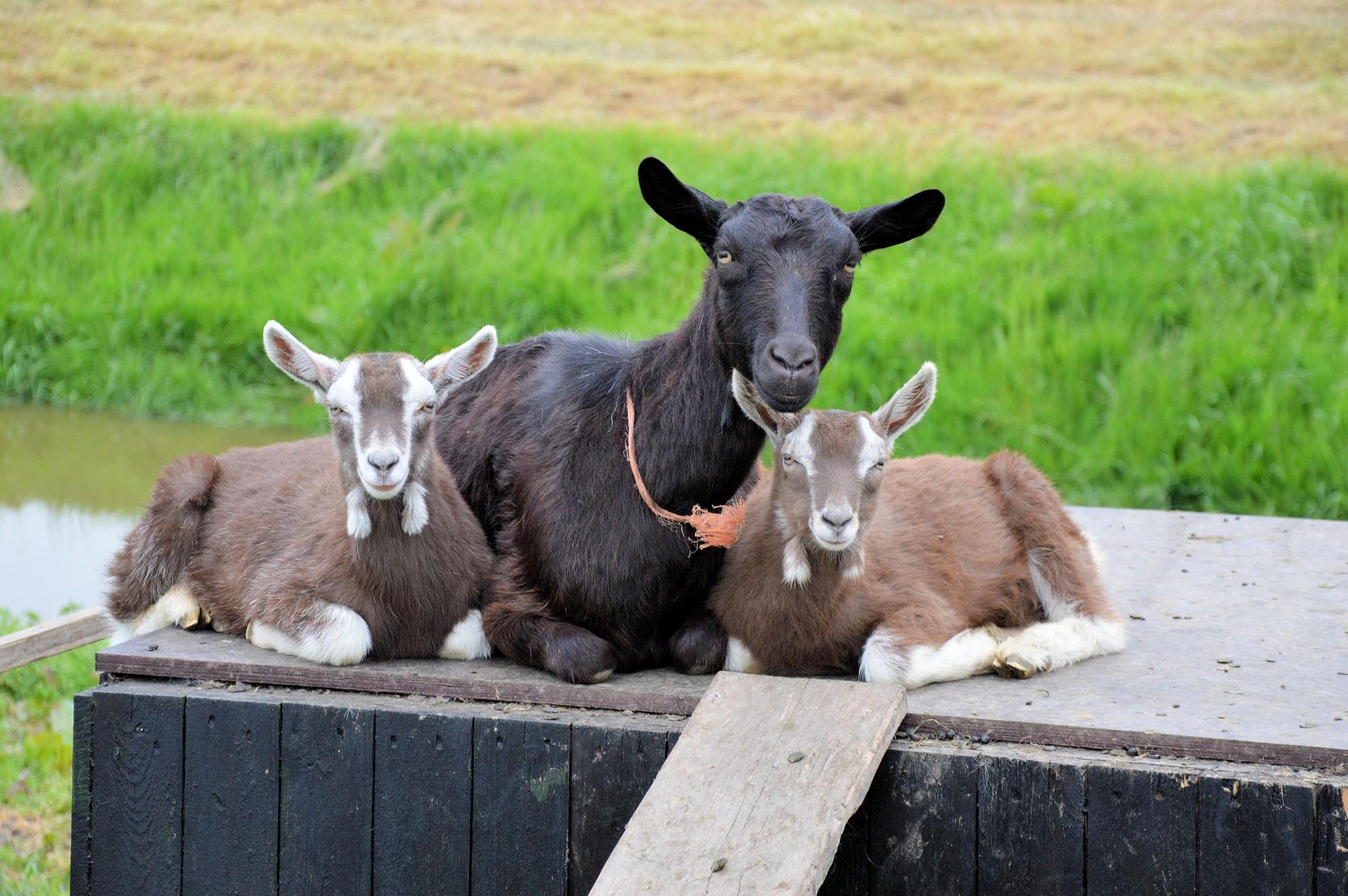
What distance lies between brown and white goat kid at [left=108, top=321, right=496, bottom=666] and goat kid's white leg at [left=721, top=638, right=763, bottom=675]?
722 mm

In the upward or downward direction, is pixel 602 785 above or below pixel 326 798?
above

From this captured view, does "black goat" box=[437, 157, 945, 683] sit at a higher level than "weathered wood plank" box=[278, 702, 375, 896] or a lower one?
higher

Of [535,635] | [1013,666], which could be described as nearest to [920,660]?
[1013,666]

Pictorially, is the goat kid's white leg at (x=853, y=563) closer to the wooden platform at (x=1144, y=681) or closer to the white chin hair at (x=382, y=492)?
the wooden platform at (x=1144, y=681)

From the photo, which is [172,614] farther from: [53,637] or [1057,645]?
[1057,645]

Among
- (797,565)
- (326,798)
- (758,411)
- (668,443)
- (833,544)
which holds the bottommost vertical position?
(326,798)

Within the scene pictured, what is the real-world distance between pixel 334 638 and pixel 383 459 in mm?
586

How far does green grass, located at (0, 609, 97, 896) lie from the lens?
18.8 ft

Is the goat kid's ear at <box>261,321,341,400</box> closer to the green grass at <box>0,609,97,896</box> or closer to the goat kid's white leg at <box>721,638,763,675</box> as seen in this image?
the goat kid's white leg at <box>721,638,763,675</box>

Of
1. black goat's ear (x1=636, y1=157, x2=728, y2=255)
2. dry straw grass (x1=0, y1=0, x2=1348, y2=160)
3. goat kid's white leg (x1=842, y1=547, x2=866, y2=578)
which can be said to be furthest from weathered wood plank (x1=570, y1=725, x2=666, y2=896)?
dry straw grass (x1=0, y1=0, x2=1348, y2=160)

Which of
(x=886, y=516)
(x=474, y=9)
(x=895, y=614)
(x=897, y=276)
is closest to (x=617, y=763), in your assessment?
(x=895, y=614)

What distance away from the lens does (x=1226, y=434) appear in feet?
30.5

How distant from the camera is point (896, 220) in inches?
163

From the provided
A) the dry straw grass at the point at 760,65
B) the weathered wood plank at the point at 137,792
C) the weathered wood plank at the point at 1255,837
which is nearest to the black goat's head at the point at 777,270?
the weathered wood plank at the point at 1255,837
